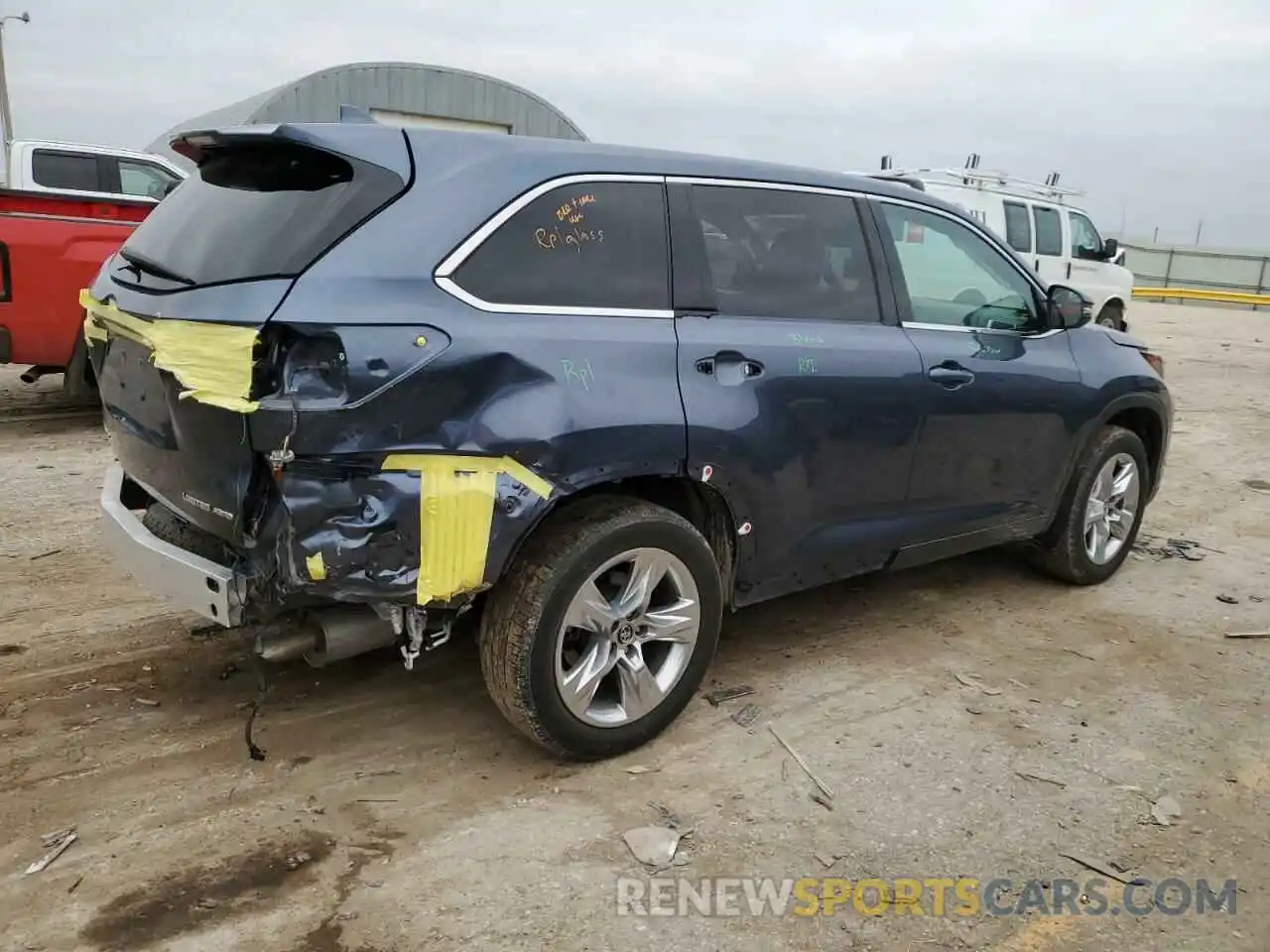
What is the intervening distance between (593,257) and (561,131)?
20.3 meters

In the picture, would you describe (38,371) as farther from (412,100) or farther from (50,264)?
(412,100)

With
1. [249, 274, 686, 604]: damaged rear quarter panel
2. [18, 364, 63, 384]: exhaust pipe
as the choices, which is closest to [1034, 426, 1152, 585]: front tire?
[249, 274, 686, 604]: damaged rear quarter panel

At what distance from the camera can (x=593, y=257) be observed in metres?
3.07

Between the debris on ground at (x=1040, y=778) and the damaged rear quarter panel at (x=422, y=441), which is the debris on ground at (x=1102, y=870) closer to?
the debris on ground at (x=1040, y=778)

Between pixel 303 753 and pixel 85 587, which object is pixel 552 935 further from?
pixel 85 587

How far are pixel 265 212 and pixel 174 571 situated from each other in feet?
3.50

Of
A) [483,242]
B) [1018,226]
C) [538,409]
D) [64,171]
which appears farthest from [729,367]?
[1018,226]

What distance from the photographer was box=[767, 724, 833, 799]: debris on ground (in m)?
3.12

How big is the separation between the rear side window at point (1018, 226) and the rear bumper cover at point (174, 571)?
1260cm

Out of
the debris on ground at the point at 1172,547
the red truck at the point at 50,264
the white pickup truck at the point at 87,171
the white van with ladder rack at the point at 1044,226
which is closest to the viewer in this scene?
the debris on ground at the point at 1172,547

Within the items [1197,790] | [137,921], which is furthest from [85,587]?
[1197,790]

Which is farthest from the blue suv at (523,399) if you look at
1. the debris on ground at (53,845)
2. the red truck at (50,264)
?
the red truck at (50,264)

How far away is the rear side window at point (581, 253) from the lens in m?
2.85

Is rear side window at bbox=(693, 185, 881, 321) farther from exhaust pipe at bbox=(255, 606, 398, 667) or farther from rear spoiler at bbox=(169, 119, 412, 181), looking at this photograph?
exhaust pipe at bbox=(255, 606, 398, 667)
